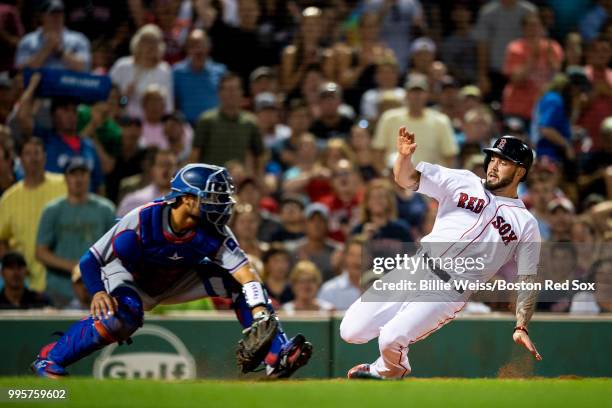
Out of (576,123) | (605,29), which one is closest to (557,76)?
(576,123)

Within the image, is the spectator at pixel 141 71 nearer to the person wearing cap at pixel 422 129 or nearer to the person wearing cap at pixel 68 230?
the person wearing cap at pixel 68 230

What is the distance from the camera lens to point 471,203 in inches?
307

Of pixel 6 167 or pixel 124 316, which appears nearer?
pixel 124 316

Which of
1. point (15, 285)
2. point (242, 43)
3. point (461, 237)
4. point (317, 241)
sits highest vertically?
point (461, 237)

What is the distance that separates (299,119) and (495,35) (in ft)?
9.85

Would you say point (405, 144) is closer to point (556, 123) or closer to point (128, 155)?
point (128, 155)

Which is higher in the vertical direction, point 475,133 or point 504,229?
point 504,229

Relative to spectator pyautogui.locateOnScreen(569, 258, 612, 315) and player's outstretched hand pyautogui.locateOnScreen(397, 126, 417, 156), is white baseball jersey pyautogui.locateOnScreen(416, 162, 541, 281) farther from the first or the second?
spectator pyautogui.locateOnScreen(569, 258, 612, 315)

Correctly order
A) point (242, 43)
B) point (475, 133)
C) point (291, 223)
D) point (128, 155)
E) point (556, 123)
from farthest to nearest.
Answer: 1. point (242, 43)
2. point (556, 123)
3. point (475, 133)
4. point (128, 155)
5. point (291, 223)

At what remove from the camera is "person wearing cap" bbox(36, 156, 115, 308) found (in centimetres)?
1128

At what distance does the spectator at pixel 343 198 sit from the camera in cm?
1230

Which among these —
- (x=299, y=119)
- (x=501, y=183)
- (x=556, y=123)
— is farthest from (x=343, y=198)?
(x=501, y=183)

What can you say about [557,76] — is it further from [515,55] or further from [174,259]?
[174,259]

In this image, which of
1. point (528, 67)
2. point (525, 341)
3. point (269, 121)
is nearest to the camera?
point (525, 341)
